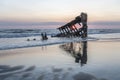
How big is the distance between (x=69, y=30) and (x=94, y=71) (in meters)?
25.1

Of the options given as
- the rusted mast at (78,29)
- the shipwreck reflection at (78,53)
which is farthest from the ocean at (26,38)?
the shipwreck reflection at (78,53)

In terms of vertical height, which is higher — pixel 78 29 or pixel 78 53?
pixel 78 29

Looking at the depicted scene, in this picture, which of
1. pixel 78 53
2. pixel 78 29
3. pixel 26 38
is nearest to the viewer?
pixel 78 53

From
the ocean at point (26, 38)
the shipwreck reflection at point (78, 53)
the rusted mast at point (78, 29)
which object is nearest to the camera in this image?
the shipwreck reflection at point (78, 53)

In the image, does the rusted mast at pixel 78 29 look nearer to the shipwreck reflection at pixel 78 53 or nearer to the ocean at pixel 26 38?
the ocean at pixel 26 38

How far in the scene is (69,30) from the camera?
33531 millimetres

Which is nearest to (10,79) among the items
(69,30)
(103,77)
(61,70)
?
(61,70)

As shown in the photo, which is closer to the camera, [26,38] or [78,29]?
[78,29]

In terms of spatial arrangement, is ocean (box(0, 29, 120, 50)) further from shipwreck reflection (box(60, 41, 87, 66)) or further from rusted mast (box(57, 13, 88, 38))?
shipwreck reflection (box(60, 41, 87, 66))

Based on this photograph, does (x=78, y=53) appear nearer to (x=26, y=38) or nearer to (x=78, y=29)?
(x=78, y=29)

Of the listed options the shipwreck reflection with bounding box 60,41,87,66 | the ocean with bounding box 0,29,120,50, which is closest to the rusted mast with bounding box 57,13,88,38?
the ocean with bounding box 0,29,120,50

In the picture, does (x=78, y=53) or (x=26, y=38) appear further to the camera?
(x=26, y=38)

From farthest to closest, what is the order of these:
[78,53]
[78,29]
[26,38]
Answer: [26,38], [78,29], [78,53]

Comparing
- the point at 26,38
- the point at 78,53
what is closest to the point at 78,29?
the point at 26,38
